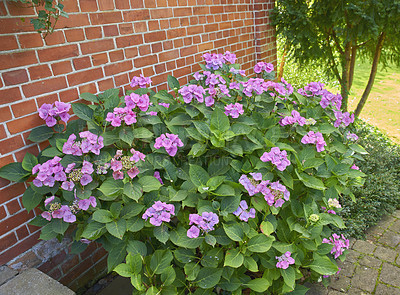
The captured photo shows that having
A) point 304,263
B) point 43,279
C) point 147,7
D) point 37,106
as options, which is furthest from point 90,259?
point 147,7

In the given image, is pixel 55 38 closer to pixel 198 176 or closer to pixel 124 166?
pixel 124 166

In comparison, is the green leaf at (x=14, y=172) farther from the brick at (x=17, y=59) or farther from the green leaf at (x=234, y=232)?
the green leaf at (x=234, y=232)

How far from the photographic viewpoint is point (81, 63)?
225cm

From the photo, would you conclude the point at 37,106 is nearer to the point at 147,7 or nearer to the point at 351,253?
the point at 147,7

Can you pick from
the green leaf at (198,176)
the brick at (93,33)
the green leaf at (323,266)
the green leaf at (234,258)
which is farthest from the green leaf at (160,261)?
the brick at (93,33)

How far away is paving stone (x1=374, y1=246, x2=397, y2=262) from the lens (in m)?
2.59

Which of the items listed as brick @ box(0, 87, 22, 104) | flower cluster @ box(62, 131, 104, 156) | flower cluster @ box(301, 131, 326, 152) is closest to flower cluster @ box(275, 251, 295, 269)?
flower cluster @ box(301, 131, 326, 152)

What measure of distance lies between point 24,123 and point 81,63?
590mm

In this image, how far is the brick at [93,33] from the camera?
2.27 metres

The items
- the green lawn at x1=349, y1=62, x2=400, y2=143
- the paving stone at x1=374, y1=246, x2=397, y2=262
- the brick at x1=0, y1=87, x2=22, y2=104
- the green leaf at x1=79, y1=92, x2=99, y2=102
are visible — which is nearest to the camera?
the brick at x1=0, y1=87, x2=22, y2=104

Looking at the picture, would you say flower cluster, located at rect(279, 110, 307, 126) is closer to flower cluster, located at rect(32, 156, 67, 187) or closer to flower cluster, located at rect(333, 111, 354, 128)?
flower cluster, located at rect(333, 111, 354, 128)

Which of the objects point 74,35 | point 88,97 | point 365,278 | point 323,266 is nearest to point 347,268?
point 365,278

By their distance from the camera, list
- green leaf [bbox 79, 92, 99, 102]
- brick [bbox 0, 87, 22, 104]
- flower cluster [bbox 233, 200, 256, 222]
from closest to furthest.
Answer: flower cluster [bbox 233, 200, 256, 222]
brick [bbox 0, 87, 22, 104]
green leaf [bbox 79, 92, 99, 102]

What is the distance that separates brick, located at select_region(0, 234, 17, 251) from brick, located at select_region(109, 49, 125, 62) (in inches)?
55.5
